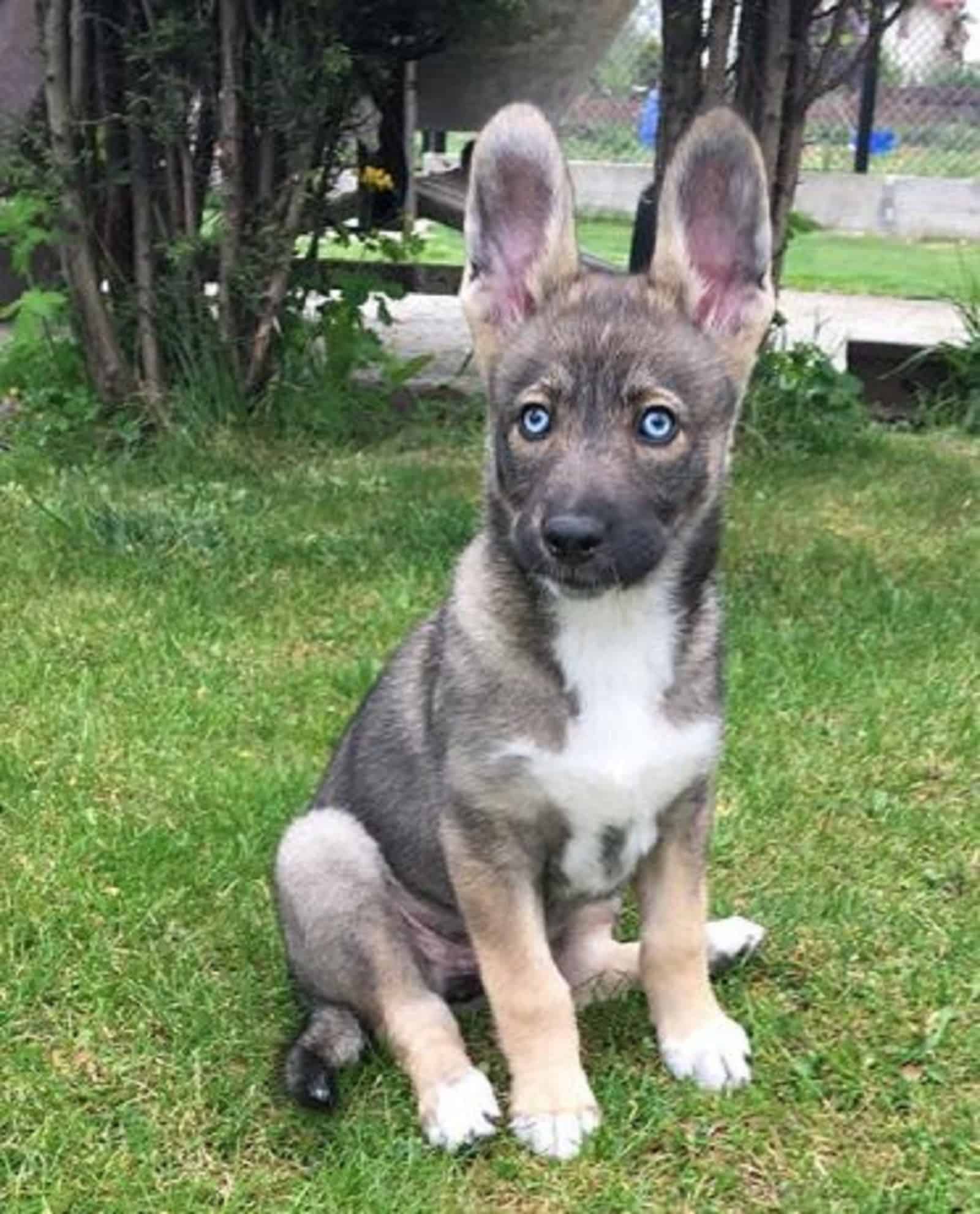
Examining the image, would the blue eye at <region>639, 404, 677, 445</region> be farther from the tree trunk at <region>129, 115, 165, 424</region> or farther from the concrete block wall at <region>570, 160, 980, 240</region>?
the concrete block wall at <region>570, 160, 980, 240</region>

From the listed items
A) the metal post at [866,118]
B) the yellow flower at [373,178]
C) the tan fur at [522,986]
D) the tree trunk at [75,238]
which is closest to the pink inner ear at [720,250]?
the tan fur at [522,986]

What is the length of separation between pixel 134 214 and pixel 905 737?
429 cm

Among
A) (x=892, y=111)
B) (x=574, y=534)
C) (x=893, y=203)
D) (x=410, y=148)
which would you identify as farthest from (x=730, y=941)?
(x=893, y=203)

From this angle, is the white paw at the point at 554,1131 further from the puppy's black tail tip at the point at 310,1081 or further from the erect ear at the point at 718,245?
the erect ear at the point at 718,245

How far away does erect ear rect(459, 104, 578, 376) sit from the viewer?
2.93 meters

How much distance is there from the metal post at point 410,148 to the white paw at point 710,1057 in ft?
19.8

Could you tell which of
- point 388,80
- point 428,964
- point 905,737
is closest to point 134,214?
point 388,80

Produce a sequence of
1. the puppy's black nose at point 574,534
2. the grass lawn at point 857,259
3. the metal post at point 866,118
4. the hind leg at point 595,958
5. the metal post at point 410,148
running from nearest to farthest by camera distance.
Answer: the puppy's black nose at point 574,534 < the hind leg at point 595,958 < the metal post at point 410,148 < the grass lawn at point 857,259 < the metal post at point 866,118

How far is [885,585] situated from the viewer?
5586 millimetres

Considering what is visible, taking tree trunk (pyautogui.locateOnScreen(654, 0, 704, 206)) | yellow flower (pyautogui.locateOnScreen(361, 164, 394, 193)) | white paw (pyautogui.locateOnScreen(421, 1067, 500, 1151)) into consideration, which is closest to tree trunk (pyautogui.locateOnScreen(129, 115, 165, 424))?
yellow flower (pyautogui.locateOnScreen(361, 164, 394, 193))

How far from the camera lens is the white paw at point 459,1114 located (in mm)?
2793

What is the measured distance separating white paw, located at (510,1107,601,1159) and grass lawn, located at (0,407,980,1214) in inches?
1.0

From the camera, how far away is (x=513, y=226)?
3.02m

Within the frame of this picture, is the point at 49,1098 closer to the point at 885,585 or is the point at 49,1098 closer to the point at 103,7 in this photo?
the point at 885,585
